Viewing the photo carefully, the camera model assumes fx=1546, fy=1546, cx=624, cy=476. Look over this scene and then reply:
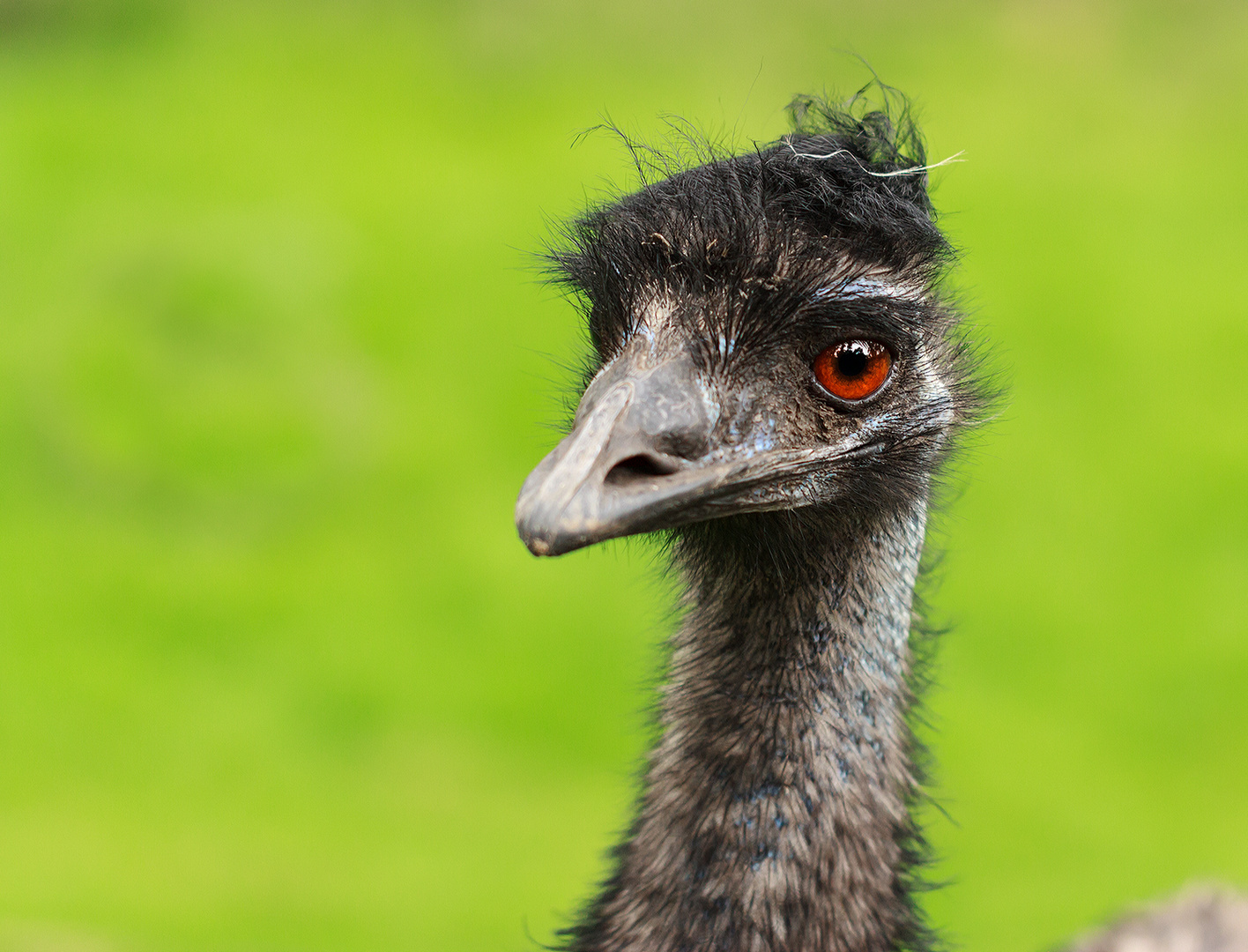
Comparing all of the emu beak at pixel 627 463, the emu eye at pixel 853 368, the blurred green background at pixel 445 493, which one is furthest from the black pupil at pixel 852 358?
the blurred green background at pixel 445 493

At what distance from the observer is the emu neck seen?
1.70 metres

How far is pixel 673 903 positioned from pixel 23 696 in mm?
3443

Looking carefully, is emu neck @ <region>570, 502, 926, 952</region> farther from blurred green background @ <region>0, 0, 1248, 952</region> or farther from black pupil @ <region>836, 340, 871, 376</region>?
blurred green background @ <region>0, 0, 1248, 952</region>

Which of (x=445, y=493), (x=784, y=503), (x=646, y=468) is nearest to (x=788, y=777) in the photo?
(x=784, y=503)

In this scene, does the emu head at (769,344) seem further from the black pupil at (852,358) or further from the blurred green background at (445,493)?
the blurred green background at (445,493)

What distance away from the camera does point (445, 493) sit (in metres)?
5.18

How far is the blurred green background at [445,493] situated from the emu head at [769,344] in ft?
5.94

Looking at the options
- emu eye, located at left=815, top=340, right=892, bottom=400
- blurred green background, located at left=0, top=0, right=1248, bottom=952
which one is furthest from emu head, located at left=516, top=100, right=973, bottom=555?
blurred green background, located at left=0, top=0, right=1248, bottom=952

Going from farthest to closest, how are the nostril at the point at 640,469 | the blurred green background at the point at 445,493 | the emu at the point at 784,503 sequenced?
the blurred green background at the point at 445,493 < the emu at the point at 784,503 < the nostril at the point at 640,469

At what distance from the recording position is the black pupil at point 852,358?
1.65 meters

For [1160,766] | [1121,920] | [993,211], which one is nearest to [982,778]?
[1160,766]

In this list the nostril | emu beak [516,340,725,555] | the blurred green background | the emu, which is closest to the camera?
emu beak [516,340,725,555]

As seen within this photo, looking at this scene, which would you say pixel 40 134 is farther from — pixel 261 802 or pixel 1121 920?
pixel 1121 920

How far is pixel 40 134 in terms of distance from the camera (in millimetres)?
6301
